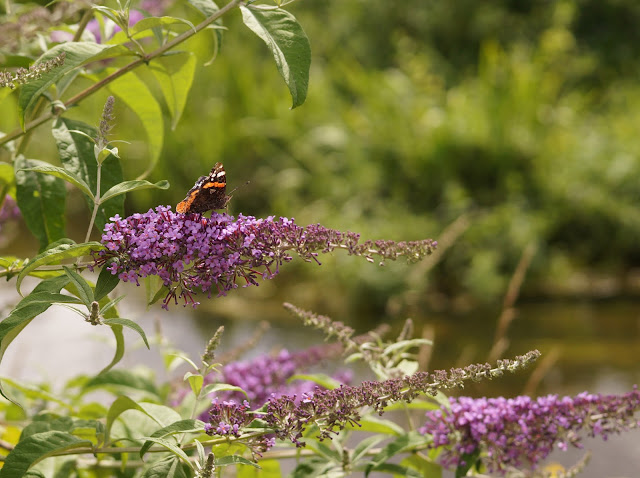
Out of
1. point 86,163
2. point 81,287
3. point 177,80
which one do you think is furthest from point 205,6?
point 81,287

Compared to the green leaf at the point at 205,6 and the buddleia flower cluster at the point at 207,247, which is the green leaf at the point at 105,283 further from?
the green leaf at the point at 205,6

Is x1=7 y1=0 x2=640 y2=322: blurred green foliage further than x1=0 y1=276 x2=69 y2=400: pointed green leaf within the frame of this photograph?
Yes

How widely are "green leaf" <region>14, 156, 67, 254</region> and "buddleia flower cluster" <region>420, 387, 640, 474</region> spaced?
73 centimetres

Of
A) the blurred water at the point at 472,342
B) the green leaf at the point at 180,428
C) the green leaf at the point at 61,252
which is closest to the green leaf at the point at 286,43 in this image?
the green leaf at the point at 61,252

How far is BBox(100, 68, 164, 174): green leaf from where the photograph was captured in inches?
55.4

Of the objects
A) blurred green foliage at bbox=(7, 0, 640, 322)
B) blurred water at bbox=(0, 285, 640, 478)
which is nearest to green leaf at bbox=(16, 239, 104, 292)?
blurred water at bbox=(0, 285, 640, 478)

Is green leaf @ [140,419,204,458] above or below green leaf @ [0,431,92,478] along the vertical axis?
above

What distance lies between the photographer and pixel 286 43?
3.70 ft

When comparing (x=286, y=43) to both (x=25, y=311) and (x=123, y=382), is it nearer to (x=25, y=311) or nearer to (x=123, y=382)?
(x=25, y=311)

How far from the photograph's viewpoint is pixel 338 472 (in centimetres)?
132

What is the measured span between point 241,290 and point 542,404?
3.52m

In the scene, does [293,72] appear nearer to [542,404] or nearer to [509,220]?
[542,404]

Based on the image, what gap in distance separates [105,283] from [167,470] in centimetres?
27

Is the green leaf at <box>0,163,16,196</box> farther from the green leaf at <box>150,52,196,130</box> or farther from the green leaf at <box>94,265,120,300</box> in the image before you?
the green leaf at <box>94,265,120,300</box>
